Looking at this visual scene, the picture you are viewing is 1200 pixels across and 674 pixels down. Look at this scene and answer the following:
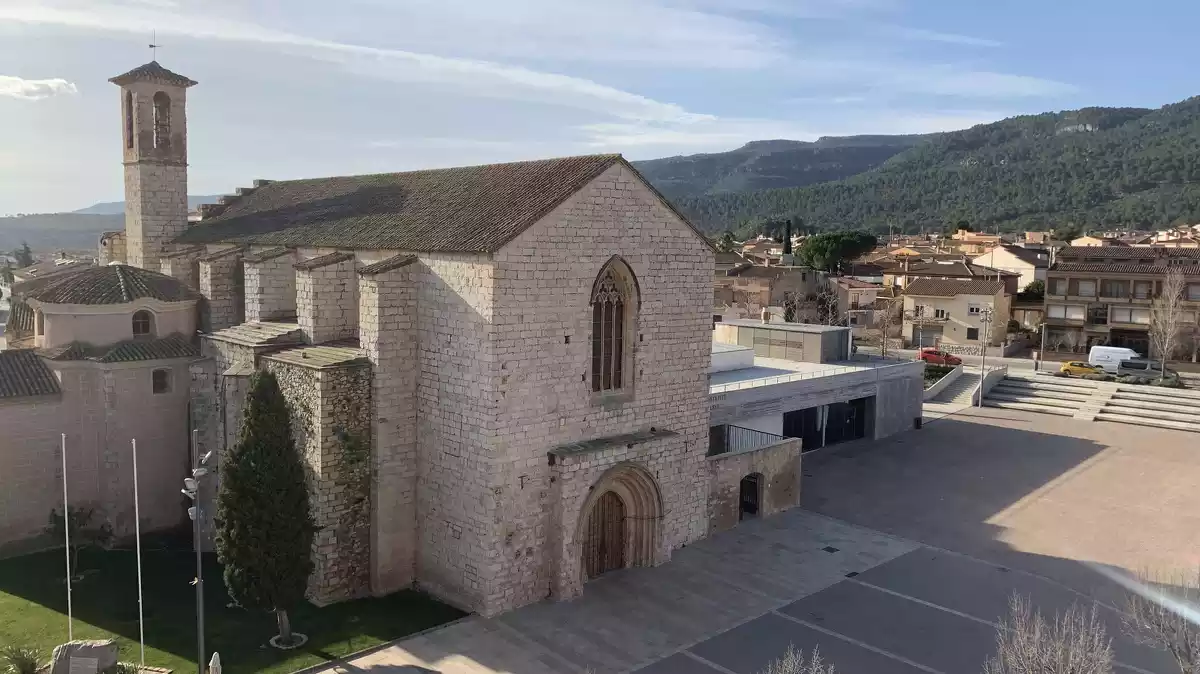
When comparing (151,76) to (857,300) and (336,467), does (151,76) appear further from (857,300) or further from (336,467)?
(857,300)

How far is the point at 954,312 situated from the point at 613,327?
162 feet

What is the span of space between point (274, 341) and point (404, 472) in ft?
15.8

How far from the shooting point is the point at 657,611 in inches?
730

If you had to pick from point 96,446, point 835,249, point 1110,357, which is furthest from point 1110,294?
point 96,446

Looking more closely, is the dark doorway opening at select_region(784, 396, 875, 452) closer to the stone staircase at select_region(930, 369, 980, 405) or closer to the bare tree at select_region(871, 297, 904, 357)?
the stone staircase at select_region(930, 369, 980, 405)

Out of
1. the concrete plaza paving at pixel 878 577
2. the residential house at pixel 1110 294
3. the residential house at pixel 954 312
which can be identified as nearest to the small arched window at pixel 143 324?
the concrete plaza paving at pixel 878 577

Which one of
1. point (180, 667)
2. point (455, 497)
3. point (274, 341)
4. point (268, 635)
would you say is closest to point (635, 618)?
point (455, 497)

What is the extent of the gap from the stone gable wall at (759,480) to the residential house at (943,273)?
163 ft

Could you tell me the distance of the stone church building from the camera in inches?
712

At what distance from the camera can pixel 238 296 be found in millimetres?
25484

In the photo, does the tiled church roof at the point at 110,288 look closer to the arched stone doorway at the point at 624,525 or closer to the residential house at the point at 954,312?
the arched stone doorway at the point at 624,525

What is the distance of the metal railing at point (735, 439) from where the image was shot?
27.1 m

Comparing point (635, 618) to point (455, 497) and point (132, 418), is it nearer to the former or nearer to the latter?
point (455, 497)

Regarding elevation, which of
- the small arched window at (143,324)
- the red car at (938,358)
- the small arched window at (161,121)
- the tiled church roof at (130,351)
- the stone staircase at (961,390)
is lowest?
the stone staircase at (961,390)
